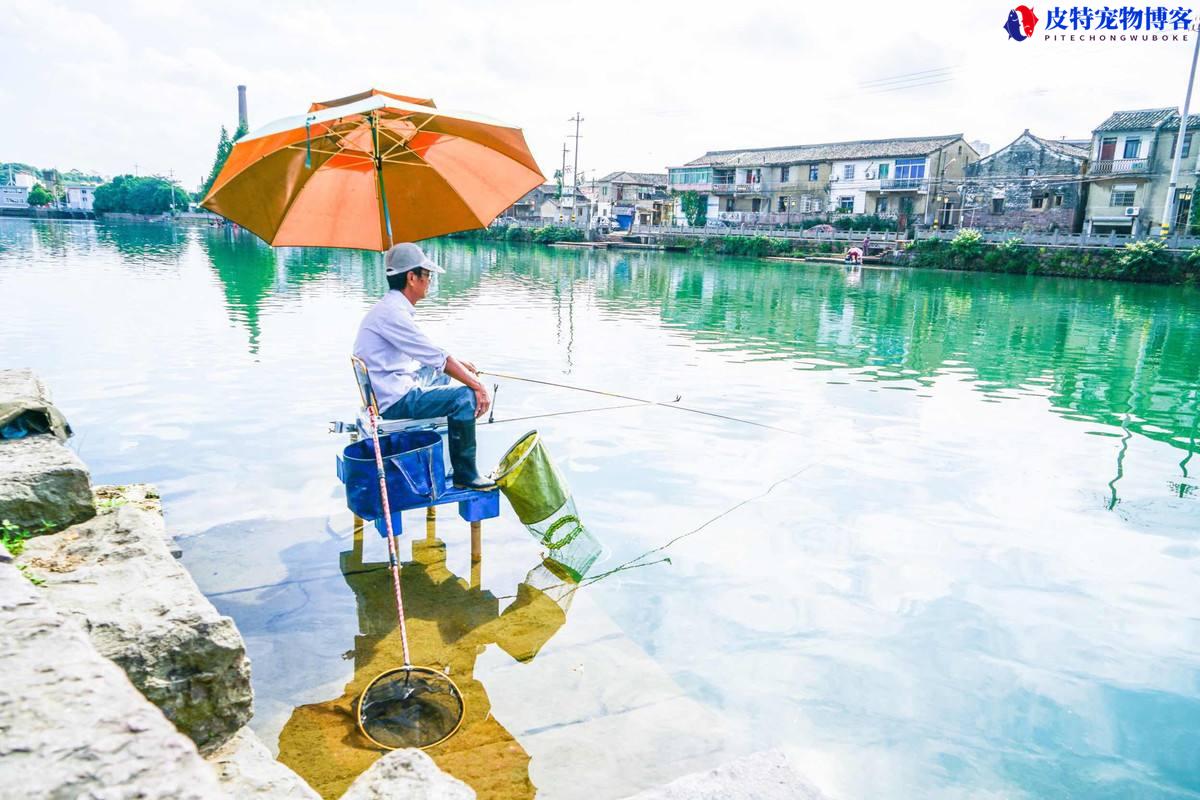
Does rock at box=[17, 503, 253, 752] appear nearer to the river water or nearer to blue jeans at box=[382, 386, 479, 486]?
the river water

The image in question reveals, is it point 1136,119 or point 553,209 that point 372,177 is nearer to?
point 1136,119

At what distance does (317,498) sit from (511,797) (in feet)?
12.7

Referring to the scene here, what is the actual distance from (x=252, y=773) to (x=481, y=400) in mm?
2615

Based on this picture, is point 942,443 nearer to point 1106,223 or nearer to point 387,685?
point 387,685

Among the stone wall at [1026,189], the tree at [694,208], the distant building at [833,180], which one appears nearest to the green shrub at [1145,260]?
the stone wall at [1026,189]

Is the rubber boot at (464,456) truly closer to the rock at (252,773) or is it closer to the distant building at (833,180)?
the rock at (252,773)

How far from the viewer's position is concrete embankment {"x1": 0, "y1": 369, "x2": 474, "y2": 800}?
1.57m

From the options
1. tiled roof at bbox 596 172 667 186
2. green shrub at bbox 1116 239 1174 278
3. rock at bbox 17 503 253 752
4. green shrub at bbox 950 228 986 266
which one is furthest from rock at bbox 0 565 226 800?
tiled roof at bbox 596 172 667 186

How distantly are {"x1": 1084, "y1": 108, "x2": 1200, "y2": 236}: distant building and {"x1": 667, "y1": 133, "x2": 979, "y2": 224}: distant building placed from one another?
9.20 metres

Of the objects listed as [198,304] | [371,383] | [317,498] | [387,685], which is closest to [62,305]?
[198,304]

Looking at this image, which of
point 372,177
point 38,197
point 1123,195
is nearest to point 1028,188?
point 1123,195

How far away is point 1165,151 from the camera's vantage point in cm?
4153

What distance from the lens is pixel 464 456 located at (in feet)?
15.9

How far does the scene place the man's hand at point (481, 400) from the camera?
4.72m
